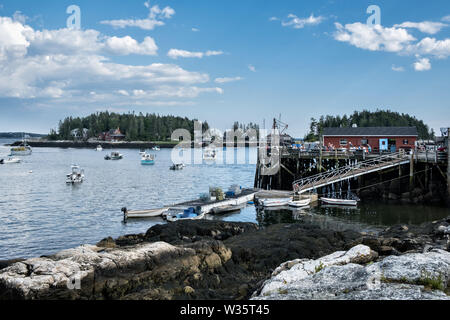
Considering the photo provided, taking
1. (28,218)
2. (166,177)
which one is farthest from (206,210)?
(166,177)

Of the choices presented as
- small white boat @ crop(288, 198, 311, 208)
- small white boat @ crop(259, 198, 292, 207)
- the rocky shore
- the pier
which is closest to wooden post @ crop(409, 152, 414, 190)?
the pier

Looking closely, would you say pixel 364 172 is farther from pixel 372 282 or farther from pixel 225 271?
pixel 372 282

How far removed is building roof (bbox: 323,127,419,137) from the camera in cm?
5319

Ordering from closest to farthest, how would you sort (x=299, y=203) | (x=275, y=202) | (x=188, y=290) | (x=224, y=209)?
(x=188, y=290)
(x=224, y=209)
(x=299, y=203)
(x=275, y=202)

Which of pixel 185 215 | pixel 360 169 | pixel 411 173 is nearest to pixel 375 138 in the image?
pixel 360 169

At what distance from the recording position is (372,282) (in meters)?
9.88

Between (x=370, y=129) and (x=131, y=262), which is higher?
(x=370, y=129)

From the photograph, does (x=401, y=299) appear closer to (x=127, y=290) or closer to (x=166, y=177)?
(x=127, y=290)

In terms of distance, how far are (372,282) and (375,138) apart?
162 feet

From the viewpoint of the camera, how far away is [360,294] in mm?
9086

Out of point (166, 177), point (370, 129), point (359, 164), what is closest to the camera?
point (359, 164)

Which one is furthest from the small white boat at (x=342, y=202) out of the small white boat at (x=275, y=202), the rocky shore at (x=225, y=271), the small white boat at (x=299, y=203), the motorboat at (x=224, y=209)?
the rocky shore at (x=225, y=271)

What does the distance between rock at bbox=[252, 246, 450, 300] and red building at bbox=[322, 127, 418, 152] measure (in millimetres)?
42867
